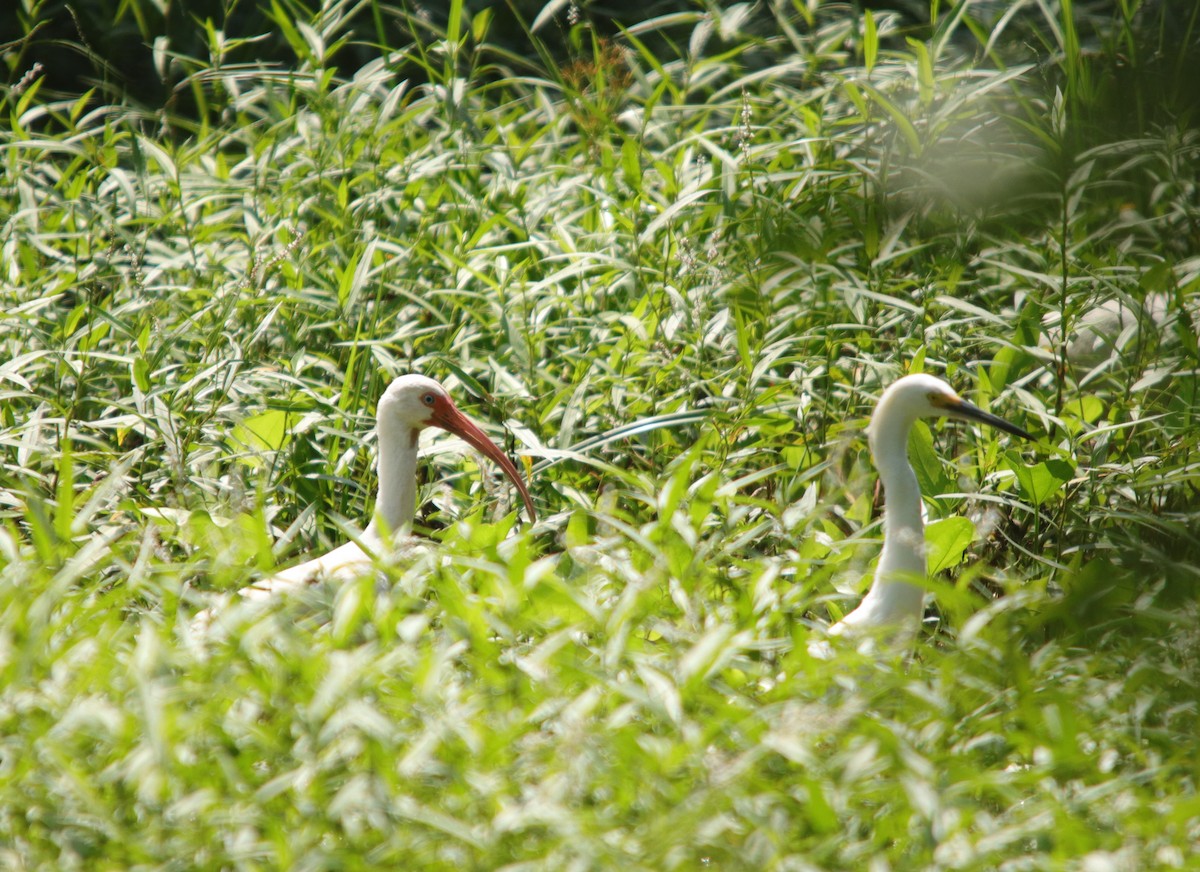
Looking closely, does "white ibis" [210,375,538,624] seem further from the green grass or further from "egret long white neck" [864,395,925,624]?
"egret long white neck" [864,395,925,624]

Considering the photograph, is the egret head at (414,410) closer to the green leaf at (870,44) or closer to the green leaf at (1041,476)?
the green leaf at (1041,476)

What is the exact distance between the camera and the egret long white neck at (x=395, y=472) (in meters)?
3.79

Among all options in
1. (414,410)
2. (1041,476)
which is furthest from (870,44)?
(414,410)

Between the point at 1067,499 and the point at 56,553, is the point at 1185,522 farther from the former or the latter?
the point at 56,553

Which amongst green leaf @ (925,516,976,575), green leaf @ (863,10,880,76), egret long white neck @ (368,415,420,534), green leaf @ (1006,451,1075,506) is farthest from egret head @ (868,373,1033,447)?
green leaf @ (863,10,880,76)

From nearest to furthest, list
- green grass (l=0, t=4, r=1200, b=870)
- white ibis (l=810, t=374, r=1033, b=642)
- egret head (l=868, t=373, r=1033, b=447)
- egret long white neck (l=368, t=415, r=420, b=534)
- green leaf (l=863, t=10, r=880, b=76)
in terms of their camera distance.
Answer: green grass (l=0, t=4, r=1200, b=870), white ibis (l=810, t=374, r=1033, b=642), egret head (l=868, t=373, r=1033, b=447), egret long white neck (l=368, t=415, r=420, b=534), green leaf (l=863, t=10, r=880, b=76)

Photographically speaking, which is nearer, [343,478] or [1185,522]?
[1185,522]

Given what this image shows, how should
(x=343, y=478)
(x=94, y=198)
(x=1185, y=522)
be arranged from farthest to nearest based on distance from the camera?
(x=94, y=198) < (x=343, y=478) < (x=1185, y=522)

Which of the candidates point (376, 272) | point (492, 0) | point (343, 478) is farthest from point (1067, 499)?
point (492, 0)

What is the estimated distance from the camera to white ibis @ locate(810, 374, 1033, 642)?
9.90 ft

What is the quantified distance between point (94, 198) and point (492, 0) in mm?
3154

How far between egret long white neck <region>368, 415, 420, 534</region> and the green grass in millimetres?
120

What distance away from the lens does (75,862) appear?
2.18 m

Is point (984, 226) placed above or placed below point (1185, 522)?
above
